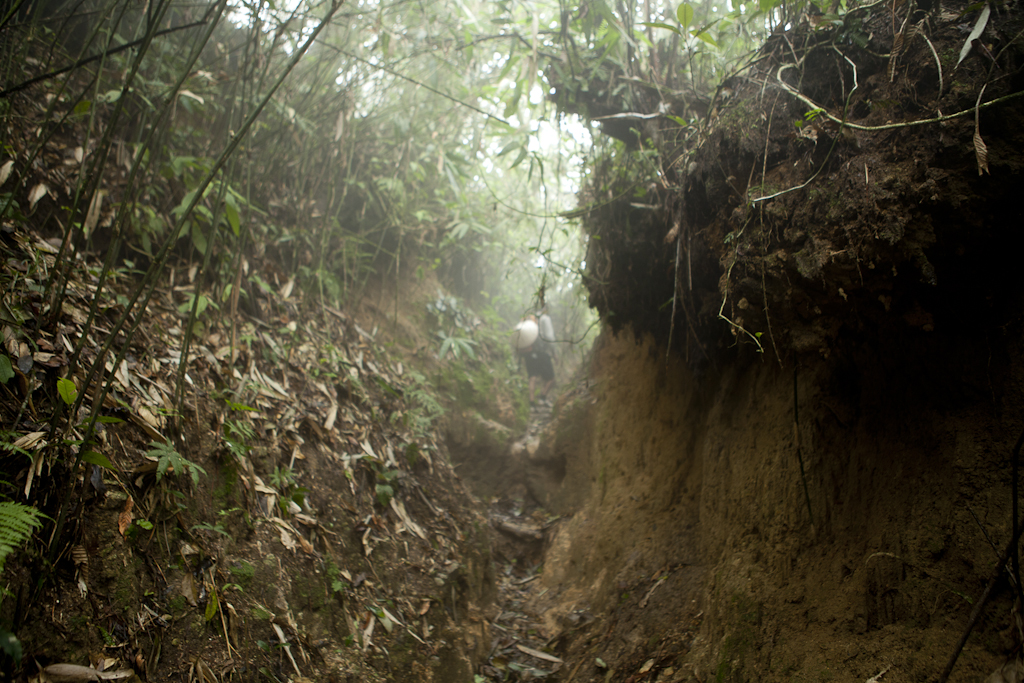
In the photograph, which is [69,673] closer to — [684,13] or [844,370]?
[844,370]

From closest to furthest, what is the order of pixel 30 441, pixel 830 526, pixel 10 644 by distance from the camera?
pixel 10 644
pixel 30 441
pixel 830 526

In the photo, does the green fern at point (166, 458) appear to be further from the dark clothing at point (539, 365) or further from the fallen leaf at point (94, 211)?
the dark clothing at point (539, 365)

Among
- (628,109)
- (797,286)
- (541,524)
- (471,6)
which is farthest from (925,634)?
(471,6)

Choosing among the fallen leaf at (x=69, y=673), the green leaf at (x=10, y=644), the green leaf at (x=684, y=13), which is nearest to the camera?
the green leaf at (x=10, y=644)

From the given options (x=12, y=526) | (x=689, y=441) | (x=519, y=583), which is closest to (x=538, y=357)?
(x=519, y=583)

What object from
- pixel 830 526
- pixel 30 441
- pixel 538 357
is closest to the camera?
pixel 30 441

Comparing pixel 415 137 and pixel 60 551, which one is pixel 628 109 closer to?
pixel 415 137

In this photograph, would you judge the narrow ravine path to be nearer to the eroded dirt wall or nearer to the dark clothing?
the eroded dirt wall

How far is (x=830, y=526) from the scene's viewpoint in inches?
87.0

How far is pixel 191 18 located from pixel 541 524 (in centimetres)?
541

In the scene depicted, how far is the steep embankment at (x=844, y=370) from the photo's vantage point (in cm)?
173

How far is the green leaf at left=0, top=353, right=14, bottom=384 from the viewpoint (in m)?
1.66

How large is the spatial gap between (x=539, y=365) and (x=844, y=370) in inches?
222

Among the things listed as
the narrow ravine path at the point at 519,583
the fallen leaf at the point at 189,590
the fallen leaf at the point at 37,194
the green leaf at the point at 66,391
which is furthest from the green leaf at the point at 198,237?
the narrow ravine path at the point at 519,583
